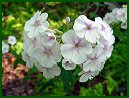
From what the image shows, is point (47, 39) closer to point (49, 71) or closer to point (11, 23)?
point (49, 71)

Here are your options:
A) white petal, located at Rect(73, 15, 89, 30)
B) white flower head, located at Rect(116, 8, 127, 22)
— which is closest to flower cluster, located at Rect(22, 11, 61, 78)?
white petal, located at Rect(73, 15, 89, 30)

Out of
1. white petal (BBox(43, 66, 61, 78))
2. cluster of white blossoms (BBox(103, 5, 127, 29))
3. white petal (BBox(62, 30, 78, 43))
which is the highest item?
cluster of white blossoms (BBox(103, 5, 127, 29))

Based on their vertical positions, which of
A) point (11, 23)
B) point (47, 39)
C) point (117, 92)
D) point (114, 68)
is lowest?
point (117, 92)

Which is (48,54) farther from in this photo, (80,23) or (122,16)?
(122,16)

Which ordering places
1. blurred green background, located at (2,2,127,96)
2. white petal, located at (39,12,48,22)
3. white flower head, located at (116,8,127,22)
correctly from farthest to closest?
blurred green background, located at (2,2,127,96)
white flower head, located at (116,8,127,22)
white petal, located at (39,12,48,22)

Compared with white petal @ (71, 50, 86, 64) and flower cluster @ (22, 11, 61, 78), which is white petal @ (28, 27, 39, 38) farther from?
white petal @ (71, 50, 86, 64)

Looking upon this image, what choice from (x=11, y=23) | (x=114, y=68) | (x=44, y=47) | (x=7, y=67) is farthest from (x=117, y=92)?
(x=44, y=47)
